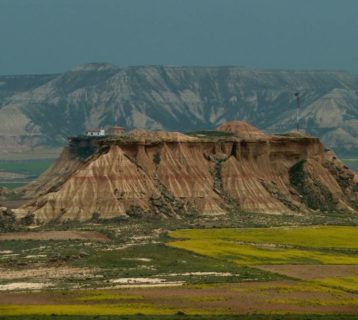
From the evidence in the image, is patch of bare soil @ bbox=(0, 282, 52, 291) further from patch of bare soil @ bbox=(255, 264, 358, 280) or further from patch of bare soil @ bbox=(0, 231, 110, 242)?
patch of bare soil @ bbox=(0, 231, 110, 242)

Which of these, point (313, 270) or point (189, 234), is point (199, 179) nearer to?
point (189, 234)

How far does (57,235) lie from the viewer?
129 metres

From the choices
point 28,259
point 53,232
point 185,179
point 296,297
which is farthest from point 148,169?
point 296,297

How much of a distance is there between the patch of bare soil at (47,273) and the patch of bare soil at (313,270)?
1541cm

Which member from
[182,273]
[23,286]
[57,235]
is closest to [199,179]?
[57,235]

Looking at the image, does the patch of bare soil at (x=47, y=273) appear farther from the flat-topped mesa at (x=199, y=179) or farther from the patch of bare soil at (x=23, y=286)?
the flat-topped mesa at (x=199, y=179)

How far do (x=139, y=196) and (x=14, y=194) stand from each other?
53.9 m

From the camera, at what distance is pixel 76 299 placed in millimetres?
84312

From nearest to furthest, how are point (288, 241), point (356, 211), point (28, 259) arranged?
point (28, 259) < point (288, 241) < point (356, 211)

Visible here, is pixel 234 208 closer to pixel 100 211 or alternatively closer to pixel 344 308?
pixel 100 211

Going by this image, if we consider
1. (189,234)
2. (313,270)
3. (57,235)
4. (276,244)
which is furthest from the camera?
(189,234)

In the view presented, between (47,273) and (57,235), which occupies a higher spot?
(57,235)

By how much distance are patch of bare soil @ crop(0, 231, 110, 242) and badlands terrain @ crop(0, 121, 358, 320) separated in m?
0.24

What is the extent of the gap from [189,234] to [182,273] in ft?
103
